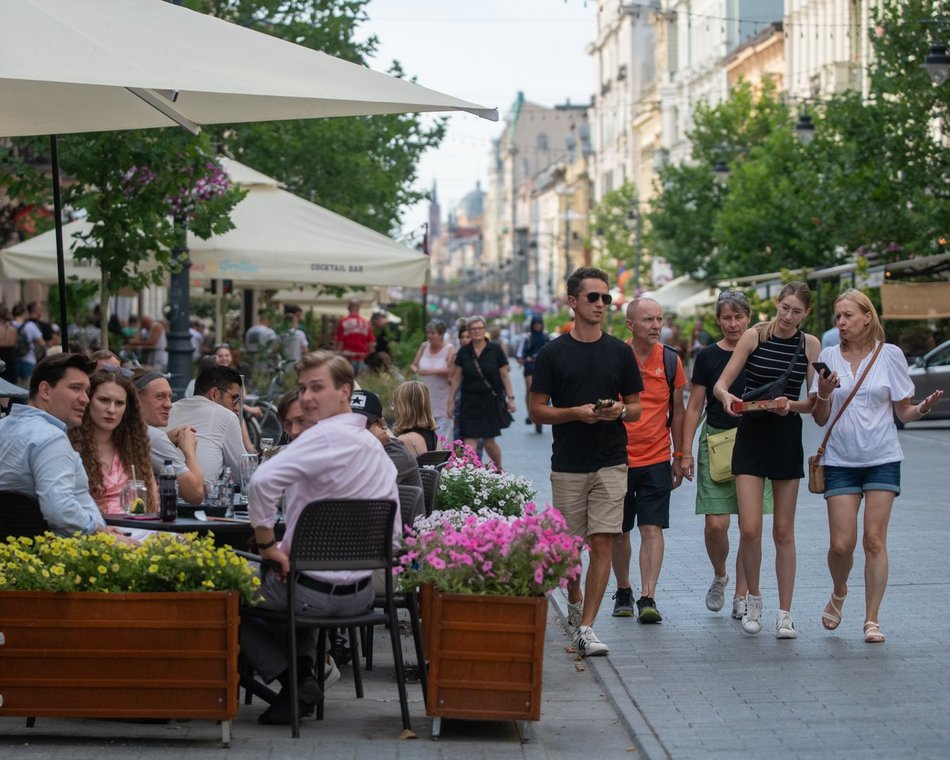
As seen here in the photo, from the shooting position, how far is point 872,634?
8992 millimetres

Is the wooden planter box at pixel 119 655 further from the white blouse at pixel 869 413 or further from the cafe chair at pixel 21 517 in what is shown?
the white blouse at pixel 869 413

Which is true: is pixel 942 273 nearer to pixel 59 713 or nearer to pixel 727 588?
pixel 727 588

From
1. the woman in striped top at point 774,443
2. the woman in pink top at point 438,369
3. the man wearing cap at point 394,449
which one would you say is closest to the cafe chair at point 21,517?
the man wearing cap at point 394,449

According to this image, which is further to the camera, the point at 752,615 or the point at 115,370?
the point at 752,615

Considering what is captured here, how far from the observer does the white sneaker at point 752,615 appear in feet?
30.8

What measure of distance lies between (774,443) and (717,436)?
631 mm

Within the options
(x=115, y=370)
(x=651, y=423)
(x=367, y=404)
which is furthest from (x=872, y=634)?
(x=115, y=370)

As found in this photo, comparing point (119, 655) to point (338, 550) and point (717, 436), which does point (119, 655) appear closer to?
point (338, 550)

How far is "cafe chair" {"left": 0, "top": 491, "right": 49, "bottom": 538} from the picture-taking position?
712 cm

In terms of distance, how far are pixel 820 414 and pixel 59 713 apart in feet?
13.6

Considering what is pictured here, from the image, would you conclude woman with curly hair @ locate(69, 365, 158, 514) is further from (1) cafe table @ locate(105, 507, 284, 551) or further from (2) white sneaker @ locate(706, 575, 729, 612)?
(2) white sneaker @ locate(706, 575, 729, 612)

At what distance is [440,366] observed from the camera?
64.8ft

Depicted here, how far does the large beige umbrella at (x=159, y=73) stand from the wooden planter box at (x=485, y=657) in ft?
7.35

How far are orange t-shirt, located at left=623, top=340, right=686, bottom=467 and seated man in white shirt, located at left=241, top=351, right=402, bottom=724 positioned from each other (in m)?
2.98
